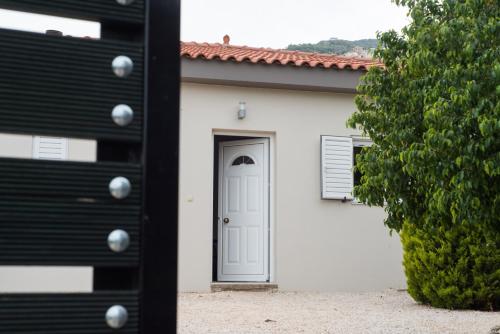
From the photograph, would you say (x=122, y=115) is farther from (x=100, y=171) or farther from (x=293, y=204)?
(x=293, y=204)

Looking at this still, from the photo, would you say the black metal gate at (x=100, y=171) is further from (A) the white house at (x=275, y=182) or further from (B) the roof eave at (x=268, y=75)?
(A) the white house at (x=275, y=182)

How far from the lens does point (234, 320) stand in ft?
25.4

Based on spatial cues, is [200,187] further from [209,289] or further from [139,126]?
[139,126]

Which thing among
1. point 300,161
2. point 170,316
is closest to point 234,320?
point 300,161

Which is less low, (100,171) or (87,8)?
(87,8)

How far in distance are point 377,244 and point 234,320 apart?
4.58m

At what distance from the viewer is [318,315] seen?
825 centimetres

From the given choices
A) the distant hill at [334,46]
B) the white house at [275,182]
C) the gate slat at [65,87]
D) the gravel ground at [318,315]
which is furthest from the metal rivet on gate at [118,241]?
the distant hill at [334,46]

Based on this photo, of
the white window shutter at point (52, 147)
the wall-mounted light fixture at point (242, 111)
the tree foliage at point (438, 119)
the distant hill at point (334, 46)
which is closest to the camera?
the tree foliage at point (438, 119)

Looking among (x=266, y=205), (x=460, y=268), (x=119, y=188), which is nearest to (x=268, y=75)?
(x=266, y=205)

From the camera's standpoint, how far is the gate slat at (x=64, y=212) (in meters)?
1.28

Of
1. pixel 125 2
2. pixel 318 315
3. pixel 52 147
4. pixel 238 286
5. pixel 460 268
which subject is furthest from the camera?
pixel 238 286

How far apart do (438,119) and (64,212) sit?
449 cm

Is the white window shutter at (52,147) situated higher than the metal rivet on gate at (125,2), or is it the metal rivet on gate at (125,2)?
the white window shutter at (52,147)
